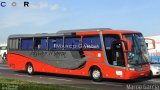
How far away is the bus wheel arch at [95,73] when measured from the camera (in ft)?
73.7

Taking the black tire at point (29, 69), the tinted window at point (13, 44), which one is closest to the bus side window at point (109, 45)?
the black tire at point (29, 69)

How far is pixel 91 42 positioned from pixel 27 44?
683 cm

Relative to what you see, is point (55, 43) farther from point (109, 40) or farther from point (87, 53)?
point (109, 40)

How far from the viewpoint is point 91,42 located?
905 inches

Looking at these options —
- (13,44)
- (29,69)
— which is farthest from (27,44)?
(29,69)

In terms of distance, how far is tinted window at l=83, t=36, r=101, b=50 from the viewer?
22581 millimetres

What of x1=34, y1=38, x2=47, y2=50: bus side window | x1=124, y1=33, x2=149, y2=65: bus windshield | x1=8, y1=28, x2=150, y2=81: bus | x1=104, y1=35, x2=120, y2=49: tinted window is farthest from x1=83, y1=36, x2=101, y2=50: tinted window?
x1=34, y1=38, x2=47, y2=50: bus side window

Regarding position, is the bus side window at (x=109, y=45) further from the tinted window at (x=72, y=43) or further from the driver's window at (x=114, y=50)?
the tinted window at (x=72, y=43)

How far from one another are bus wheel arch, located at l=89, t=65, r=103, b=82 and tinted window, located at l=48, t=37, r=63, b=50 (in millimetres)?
3138

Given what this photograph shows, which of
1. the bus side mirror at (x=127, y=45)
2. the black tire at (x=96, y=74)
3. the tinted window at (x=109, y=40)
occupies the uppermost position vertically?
the tinted window at (x=109, y=40)

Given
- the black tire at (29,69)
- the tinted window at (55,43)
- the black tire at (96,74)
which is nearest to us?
the black tire at (96,74)

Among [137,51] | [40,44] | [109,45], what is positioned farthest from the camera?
[40,44]

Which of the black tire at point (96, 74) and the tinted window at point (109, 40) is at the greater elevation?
the tinted window at point (109, 40)

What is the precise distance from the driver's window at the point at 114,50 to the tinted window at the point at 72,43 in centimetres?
234
